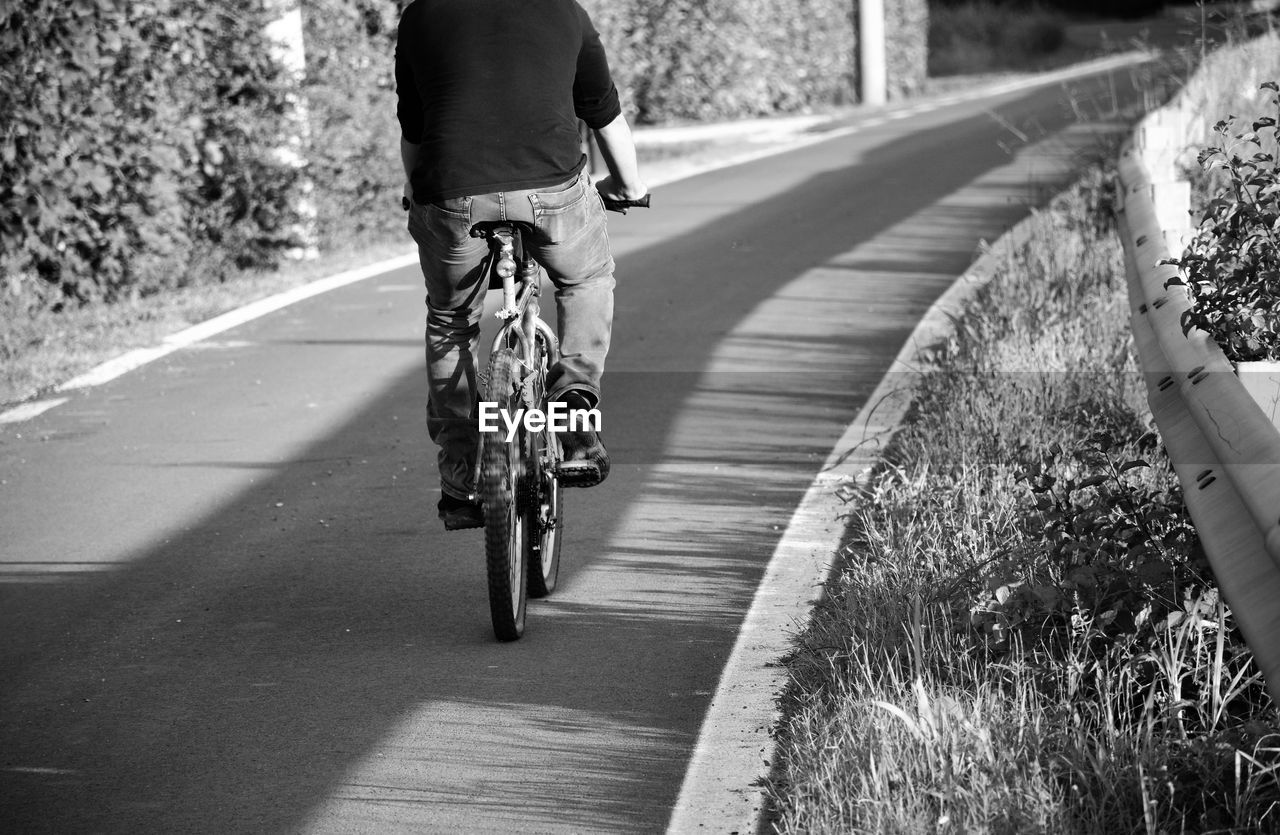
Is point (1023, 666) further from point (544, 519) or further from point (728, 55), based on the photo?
point (728, 55)

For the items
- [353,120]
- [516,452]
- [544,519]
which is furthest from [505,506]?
[353,120]

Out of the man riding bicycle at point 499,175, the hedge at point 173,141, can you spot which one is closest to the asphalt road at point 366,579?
the man riding bicycle at point 499,175

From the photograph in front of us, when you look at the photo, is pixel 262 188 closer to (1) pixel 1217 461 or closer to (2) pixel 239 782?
(2) pixel 239 782

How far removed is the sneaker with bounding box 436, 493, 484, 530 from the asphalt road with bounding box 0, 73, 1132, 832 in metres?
0.30

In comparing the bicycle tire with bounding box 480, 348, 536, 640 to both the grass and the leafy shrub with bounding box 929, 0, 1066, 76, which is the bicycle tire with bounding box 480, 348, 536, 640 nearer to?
the grass

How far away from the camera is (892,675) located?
3.97 m

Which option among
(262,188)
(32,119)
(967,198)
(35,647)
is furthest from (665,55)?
(35,647)

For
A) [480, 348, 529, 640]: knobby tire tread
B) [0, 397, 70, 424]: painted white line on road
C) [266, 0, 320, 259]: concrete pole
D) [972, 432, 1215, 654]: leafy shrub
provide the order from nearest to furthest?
[972, 432, 1215, 654]: leafy shrub < [480, 348, 529, 640]: knobby tire tread < [0, 397, 70, 424]: painted white line on road < [266, 0, 320, 259]: concrete pole

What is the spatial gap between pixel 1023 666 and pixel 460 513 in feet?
6.80

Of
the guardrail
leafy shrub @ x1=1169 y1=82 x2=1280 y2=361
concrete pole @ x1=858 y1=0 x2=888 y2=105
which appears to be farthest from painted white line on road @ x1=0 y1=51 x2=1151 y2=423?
concrete pole @ x1=858 y1=0 x2=888 y2=105

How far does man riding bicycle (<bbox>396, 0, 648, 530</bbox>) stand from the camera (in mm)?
5113

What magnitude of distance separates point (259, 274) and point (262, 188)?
0.63 m

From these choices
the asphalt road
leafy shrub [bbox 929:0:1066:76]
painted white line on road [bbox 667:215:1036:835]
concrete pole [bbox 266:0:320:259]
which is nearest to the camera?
painted white line on road [bbox 667:215:1036:835]

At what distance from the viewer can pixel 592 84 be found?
210 inches
